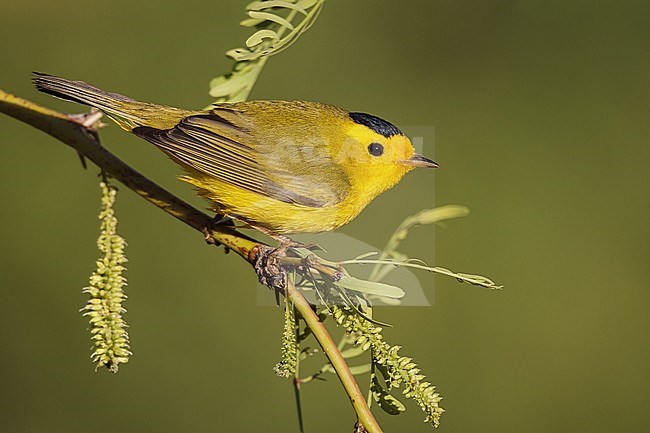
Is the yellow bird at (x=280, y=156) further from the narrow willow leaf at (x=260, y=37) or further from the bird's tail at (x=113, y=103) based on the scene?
the narrow willow leaf at (x=260, y=37)

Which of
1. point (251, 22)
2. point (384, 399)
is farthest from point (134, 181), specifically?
point (384, 399)

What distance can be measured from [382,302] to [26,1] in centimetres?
266

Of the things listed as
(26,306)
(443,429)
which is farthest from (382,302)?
(26,306)

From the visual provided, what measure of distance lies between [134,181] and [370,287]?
0.29m

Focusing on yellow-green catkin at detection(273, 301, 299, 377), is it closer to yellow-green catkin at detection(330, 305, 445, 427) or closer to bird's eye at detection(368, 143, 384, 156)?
yellow-green catkin at detection(330, 305, 445, 427)

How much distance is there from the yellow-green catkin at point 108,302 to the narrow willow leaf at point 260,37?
22 centimetres

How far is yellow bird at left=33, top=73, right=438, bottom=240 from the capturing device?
138 cm

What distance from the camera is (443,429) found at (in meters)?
2.55

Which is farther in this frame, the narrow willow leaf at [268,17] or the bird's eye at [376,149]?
the bird's eye at [376,149]

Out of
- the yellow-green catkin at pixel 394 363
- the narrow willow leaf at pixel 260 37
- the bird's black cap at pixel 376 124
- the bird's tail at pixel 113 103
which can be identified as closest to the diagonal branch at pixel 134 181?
the yellow-green catkin at pixel 394 363

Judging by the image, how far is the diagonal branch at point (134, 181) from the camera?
84 centimetres

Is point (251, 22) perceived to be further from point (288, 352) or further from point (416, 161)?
point (416, 161)

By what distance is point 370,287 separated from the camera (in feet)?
2.76

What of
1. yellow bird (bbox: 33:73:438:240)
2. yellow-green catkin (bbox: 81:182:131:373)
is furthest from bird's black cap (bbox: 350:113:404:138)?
yellow-green catkin (bbox: 81:182:131:373)
